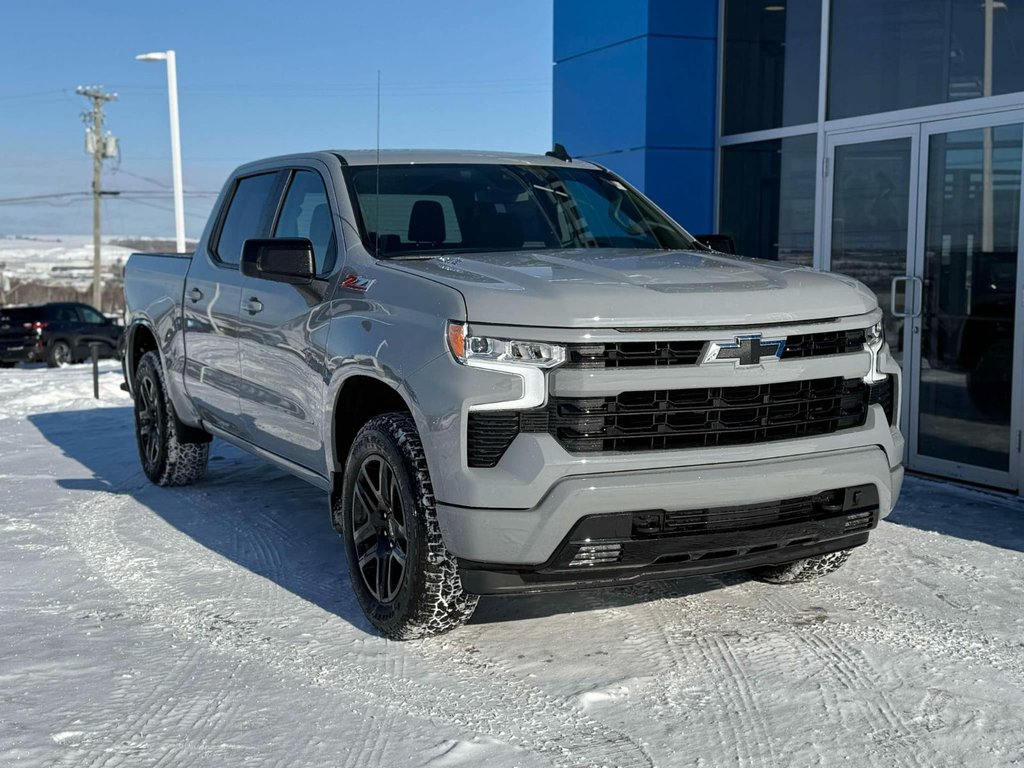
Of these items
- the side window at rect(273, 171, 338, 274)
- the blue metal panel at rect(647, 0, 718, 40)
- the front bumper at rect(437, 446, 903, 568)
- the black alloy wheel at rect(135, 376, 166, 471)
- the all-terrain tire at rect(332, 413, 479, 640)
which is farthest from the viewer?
the blue metal panel at rect(647, 0, 718, 40)

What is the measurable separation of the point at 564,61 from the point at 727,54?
189 cm

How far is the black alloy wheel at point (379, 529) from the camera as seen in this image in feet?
13.8

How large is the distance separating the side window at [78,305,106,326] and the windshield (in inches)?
834

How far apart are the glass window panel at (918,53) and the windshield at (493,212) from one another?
9.52 ft

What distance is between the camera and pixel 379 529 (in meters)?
4.36

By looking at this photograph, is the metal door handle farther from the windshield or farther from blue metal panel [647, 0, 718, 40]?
blue metal panel [647, 0, 718, 40]

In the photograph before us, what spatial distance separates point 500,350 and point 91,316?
77.6 ft

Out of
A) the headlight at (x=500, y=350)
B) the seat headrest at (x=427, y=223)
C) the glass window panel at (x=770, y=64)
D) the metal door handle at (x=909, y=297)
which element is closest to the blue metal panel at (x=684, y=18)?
the glass window panel at (x=770, y=64)

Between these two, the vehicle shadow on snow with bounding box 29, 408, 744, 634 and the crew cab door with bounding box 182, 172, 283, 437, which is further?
the crew cab door with bounding box 182, 172, 283, 437

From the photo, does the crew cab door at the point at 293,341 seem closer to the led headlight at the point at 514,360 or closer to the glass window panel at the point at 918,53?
the led headlight at the point at 514,360

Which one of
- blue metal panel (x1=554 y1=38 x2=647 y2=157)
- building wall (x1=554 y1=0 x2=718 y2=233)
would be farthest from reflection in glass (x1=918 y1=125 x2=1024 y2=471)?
blue metal panel (x1=554 y1=38 x2=647 y2=157)

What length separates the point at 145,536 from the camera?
6086mm

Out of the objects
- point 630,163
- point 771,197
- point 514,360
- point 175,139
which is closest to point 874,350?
→ point 514,360

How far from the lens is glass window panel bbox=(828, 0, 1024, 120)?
7.04m
